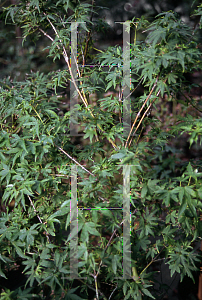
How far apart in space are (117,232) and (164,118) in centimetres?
168

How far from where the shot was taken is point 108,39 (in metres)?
2.66

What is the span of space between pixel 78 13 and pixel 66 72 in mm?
264

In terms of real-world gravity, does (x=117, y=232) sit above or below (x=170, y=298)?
above

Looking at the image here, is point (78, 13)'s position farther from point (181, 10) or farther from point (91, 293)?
point (181, 10)

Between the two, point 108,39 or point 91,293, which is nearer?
point 91,293

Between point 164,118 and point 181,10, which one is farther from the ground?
point 181,10

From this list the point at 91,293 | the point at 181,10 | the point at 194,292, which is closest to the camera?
the point at 91,293

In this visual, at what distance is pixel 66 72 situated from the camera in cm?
126

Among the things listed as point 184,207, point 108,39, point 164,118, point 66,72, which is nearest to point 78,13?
point 66,72

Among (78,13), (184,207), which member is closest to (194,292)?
(184,207)

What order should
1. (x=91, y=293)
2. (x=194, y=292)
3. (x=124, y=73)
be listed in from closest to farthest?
(x=124, y=73)
(x=91, y=293)
(x=194, y=292)

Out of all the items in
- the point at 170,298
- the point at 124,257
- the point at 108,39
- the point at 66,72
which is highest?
the point at 108,39

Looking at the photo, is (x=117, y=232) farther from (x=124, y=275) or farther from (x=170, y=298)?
(x=170, y=298)

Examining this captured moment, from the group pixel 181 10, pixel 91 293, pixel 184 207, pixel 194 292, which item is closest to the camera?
pixel 184 207
